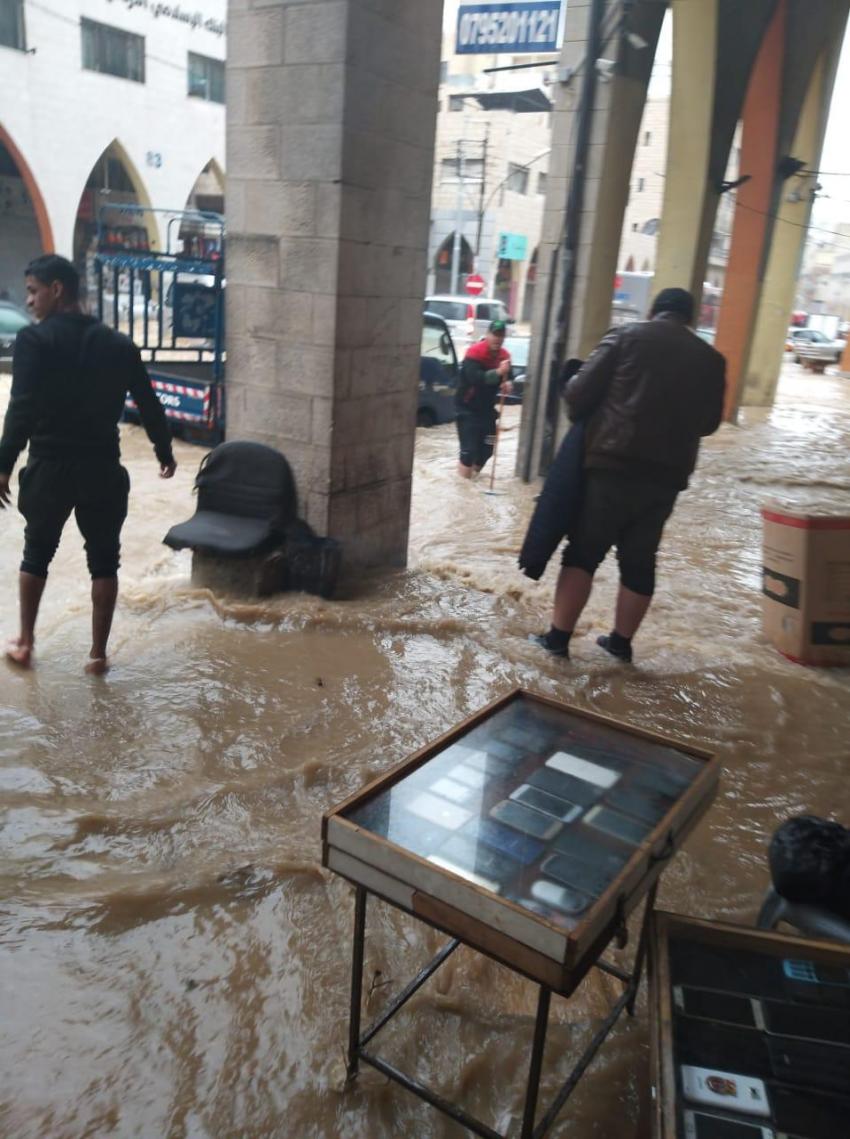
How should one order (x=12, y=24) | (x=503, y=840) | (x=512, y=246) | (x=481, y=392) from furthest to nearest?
(x=512, y=246)
(x=12, y=24)
(x=481, y=392)
(x=503, y=840)

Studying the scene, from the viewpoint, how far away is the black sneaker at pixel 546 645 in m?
4.85

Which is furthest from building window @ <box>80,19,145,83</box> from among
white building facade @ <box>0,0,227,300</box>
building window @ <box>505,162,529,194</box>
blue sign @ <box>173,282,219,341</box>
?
blue sign @ <box>173,282,219,341</box>

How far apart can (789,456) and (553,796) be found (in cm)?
1200

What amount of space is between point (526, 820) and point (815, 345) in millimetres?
32839

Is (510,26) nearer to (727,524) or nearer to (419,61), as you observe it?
(419,61)

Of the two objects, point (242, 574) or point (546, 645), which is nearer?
point (546, 645)

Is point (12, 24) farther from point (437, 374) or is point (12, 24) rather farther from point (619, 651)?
point (619, 651)

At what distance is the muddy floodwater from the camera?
2.17 m

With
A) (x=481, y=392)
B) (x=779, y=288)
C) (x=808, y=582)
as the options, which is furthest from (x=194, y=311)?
(x=779, y=288)

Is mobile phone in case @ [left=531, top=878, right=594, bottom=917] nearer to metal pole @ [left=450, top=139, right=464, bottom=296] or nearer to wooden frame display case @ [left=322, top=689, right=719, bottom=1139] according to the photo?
wooden frame display case @ [left=322, top=689, right=719, bottom=1139]

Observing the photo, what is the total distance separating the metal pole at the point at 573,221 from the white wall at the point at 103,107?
19353 millimetres

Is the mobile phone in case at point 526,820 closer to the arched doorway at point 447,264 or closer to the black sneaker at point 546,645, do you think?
the black sneaker at point 546,645

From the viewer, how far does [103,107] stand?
24969 mm

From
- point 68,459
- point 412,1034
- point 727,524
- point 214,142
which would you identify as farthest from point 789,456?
point 214,142
